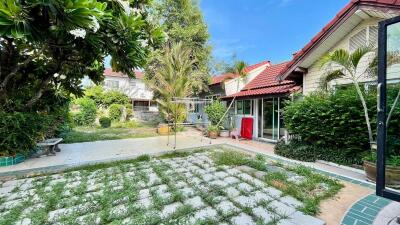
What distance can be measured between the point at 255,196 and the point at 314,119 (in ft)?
13.5

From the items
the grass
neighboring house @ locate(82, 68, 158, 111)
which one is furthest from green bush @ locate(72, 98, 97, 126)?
the grass

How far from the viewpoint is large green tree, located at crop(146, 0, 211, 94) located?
17.0 meters

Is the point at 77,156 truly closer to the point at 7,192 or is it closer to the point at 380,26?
the point at 7,192

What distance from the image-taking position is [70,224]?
119 inches

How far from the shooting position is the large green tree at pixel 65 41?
3.00 m

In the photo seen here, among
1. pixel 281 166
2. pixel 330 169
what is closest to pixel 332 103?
pixel 330 169

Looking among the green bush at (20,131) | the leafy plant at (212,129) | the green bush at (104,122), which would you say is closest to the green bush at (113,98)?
the green bush at (104,122)

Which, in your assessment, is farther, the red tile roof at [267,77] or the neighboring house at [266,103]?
the red tile roof at [267,77]

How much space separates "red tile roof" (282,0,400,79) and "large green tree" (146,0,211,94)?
9.45m

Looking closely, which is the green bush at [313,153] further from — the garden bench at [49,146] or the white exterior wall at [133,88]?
the white exterior wall at [133,88]

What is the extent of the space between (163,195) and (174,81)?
448 inches

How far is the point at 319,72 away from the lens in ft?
26.2

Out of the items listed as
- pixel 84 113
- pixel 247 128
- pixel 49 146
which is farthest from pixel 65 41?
pixel 84 113

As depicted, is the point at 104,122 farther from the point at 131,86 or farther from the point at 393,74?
the point at 393,74
